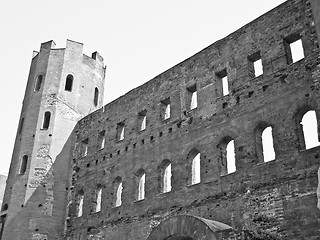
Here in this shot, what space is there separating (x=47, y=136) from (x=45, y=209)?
3.22m

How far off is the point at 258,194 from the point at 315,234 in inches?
71.6

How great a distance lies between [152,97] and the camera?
15.6m

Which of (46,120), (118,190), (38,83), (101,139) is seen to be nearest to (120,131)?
(101,139)

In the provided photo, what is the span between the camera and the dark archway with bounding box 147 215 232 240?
9.97 m

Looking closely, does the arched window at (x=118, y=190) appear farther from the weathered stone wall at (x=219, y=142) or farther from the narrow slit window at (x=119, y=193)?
the weathered stone wall at (x=219, y=142)

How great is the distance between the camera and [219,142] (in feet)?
40.1

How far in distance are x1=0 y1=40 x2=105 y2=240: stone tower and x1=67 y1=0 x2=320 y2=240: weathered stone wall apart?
107 centimetres

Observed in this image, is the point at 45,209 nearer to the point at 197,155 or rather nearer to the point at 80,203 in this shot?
the point at 80,203

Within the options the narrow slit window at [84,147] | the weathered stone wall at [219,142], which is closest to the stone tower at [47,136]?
the narrow slit window at [84,147]

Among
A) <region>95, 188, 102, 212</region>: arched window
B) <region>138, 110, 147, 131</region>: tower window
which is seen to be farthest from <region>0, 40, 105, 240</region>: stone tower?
<region>138, 110, 147, 131</region>: tower window

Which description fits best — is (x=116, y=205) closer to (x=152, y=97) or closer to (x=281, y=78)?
(x=152, y=97)

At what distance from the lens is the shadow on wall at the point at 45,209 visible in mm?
16281

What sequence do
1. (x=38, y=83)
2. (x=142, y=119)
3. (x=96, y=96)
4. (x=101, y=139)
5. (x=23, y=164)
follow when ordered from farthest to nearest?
(x=96, y=96) → (x=38, y=83) → (x=23, y=164) → (x=101, y=139) → (x=142, y=119)

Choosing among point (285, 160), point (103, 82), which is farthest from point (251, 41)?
point (103, 82)
